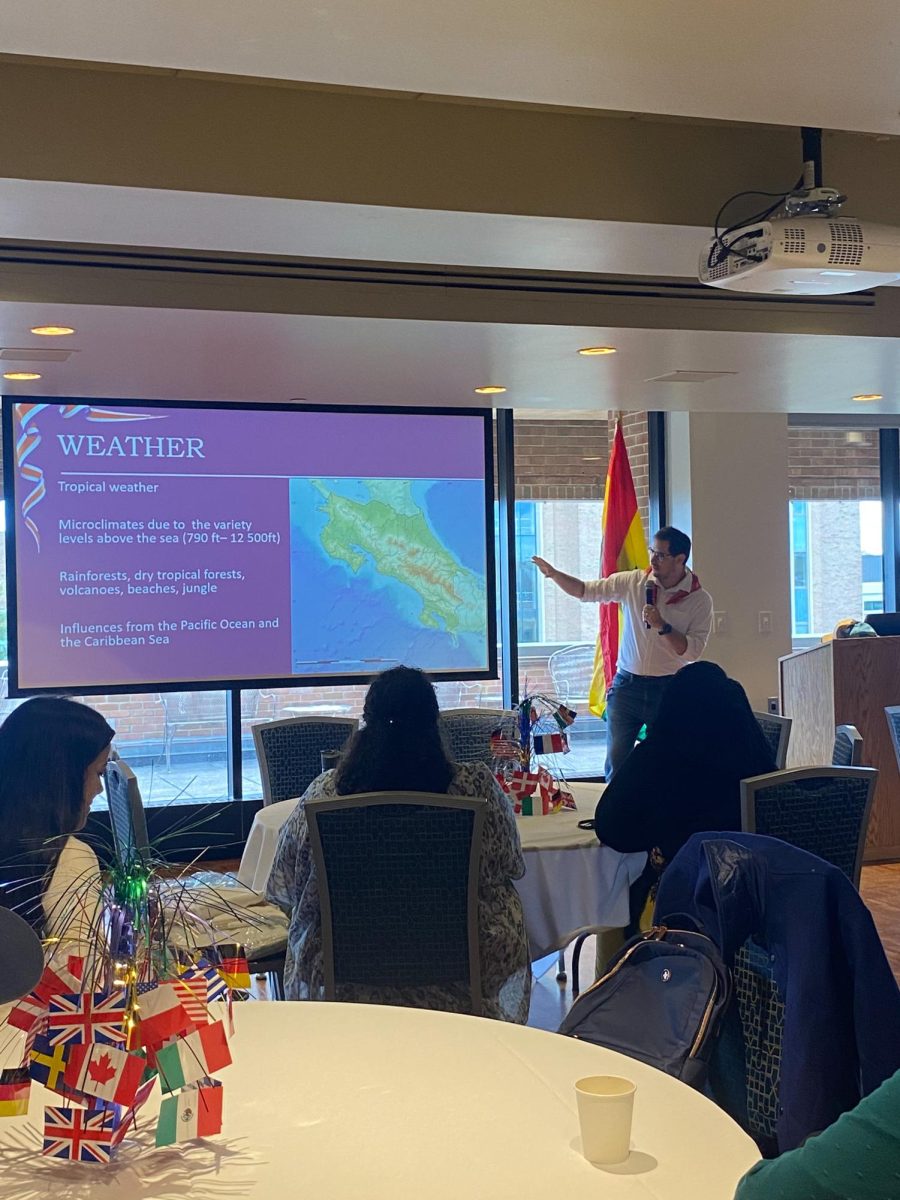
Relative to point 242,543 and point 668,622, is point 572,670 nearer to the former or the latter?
point 668,622

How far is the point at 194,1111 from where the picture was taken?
5.03 ft

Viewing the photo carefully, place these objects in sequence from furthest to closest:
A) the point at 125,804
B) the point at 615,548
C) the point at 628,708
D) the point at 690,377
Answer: the point at 615,548 < the point at 628,708 < the point at 690,377 < the point at 125,804

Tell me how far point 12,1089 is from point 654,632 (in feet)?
17.6

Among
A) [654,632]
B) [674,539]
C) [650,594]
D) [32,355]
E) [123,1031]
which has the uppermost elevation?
[32,355]

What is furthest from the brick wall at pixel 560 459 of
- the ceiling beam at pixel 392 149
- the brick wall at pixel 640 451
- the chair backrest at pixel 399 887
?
the chair backrest at pixel 399 887

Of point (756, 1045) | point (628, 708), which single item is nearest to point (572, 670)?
point (628, 708)

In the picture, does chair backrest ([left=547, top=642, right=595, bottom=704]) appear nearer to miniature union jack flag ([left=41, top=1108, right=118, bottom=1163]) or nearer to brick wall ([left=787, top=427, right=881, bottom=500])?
brick wall ([left=787, top=427, right=881, bottom=500])

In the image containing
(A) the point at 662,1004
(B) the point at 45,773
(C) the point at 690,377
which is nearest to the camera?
(A) the point at 662,1004

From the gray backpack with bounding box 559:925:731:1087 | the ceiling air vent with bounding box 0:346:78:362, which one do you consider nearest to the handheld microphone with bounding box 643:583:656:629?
the ceiling air vent with bounding box 0:346:78:362

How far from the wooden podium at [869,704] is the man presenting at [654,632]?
28.2 inches

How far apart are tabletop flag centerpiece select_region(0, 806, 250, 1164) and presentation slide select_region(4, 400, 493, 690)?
5.01m

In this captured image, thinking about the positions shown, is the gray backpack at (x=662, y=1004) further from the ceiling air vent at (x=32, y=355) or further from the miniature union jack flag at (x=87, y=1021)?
the ceiling air vent at (x=32, y=355)

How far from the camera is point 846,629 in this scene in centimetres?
689

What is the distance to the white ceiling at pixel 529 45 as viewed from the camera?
8.48ft
